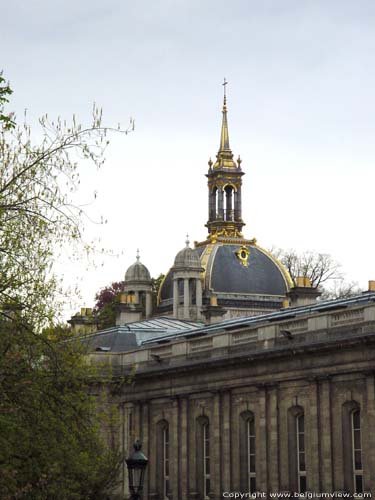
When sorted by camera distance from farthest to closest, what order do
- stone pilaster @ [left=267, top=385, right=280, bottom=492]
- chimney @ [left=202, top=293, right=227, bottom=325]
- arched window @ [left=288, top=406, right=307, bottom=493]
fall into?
chimney @ [left=202, top=293, right=227, bottom=325] → stone pilaster @ [left=267, top=385, right=280, bottom=492] → arched window @ [left=288, top=406, right=307, bottom=493]

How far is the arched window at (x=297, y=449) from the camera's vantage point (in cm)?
6419

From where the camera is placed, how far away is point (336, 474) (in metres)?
61.0

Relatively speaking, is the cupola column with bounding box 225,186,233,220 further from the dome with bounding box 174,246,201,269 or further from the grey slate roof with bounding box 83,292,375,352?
the grey slate roof with bounding box 83,292,375,352

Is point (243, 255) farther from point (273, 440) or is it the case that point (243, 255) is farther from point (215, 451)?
point (273, 440)

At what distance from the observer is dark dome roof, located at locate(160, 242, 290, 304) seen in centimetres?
12431

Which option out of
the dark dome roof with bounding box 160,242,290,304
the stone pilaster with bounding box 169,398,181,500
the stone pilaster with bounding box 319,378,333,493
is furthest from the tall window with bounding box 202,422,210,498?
the dark dome roof with bounding box 160,242,290,304

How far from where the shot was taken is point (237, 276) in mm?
125312

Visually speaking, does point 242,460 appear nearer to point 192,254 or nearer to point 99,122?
point 99,122

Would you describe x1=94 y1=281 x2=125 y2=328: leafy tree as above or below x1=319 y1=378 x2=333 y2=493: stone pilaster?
above

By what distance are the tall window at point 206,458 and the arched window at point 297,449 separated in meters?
8.44

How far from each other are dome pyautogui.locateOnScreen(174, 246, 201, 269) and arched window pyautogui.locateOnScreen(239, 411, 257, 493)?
4866 cm

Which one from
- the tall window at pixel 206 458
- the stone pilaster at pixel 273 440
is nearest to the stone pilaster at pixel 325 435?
the stone pilaster at pixel 273 440

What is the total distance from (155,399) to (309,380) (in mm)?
16105

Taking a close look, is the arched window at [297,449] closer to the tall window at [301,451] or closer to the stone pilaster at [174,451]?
the tall window at [301,451]
